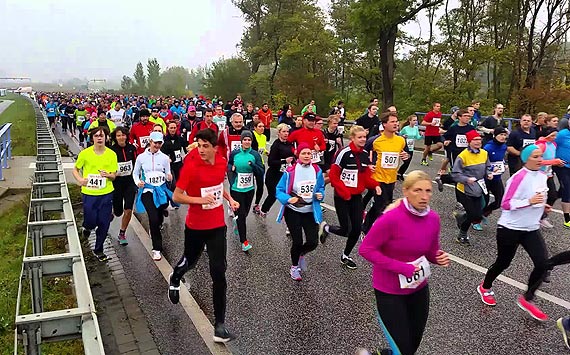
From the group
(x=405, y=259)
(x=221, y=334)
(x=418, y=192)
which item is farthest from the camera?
(x=221, y=334)

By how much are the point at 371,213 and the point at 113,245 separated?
413 cm

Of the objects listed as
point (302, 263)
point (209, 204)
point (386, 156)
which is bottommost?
point (302, 263)

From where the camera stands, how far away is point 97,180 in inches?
262

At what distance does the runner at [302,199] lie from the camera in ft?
19.6

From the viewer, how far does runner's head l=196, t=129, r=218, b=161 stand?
4613mm

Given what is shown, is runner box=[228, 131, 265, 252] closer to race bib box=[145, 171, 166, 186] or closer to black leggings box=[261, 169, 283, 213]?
race bib box=[145, 171, 166, 186]

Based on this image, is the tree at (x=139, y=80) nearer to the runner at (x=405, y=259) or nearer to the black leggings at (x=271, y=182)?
the black leggings at (x=271, y=182)

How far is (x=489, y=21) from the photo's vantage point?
2905 cm

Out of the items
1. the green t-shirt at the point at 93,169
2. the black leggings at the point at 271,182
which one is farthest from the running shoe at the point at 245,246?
the green t-shirt at the point at 93,169

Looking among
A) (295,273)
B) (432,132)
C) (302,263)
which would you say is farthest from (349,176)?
(432,132)

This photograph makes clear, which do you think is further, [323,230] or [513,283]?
[323,230]

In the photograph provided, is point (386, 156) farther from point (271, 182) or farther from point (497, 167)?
point (271, 182)

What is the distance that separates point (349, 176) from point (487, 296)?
221 centimetres

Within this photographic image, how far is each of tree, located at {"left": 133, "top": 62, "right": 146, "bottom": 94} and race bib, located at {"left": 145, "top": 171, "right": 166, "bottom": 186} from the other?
11411 centimetres
